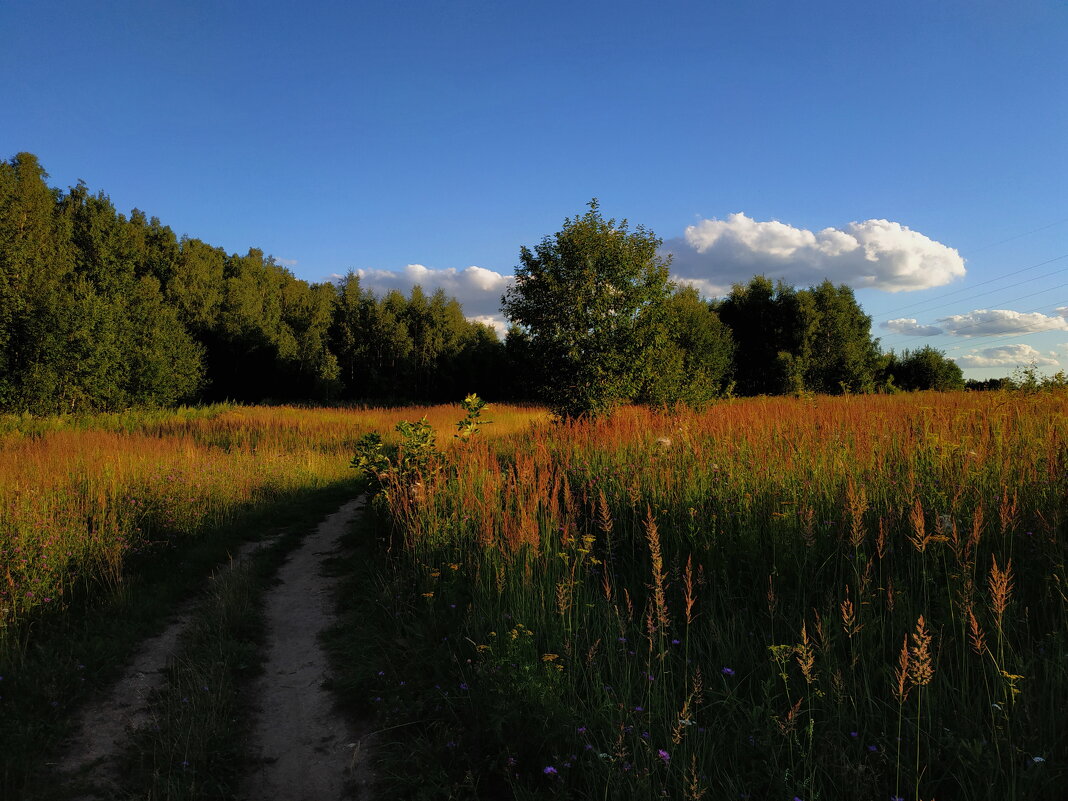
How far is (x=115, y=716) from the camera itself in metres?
4.15

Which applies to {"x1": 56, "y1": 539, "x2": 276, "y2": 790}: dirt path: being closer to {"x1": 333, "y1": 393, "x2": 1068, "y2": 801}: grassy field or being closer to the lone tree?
{"x1": 333, "y1": 393, "x2": 1068, "y2": 801}: grassy field

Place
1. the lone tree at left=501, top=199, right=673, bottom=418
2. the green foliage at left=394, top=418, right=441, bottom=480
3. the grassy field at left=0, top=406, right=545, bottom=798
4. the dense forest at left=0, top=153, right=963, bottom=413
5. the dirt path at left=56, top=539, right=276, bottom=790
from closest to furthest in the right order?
the dirt path at left=56, top=539, right=276, bottom=790 < the grassy field at left=0, top=406, right=545, bottom=798 < the green foliage at left=394, top=418, right=441, bottom=480 < the lone tree at left=501, top=199, right=673, bottom=418 < the dense forest at left=0, top=153, right=963, bottom=413

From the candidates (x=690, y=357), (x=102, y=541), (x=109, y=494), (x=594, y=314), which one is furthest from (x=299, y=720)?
(x=690, y=357)

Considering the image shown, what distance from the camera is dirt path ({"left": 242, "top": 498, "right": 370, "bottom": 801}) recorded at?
3377mm

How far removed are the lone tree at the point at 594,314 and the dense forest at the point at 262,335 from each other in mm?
657

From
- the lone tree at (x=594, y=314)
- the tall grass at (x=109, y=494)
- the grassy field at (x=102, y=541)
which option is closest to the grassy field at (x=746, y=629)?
the grassy field at (x=102, y=541)

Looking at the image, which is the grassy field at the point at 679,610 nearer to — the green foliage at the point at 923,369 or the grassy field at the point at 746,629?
the grassy field at the point at 746,629

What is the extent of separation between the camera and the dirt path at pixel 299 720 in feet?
11.1

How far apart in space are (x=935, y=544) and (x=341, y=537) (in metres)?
7.58

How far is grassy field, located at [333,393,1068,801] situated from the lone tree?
745 cm

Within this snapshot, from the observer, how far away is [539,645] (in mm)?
A: 3822

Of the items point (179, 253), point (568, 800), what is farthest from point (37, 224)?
point (568, 800)

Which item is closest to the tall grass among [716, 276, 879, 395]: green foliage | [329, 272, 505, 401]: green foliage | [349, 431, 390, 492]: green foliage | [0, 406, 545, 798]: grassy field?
[0, 406, 545, 798]: grassy field

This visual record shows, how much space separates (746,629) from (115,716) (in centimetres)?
481
